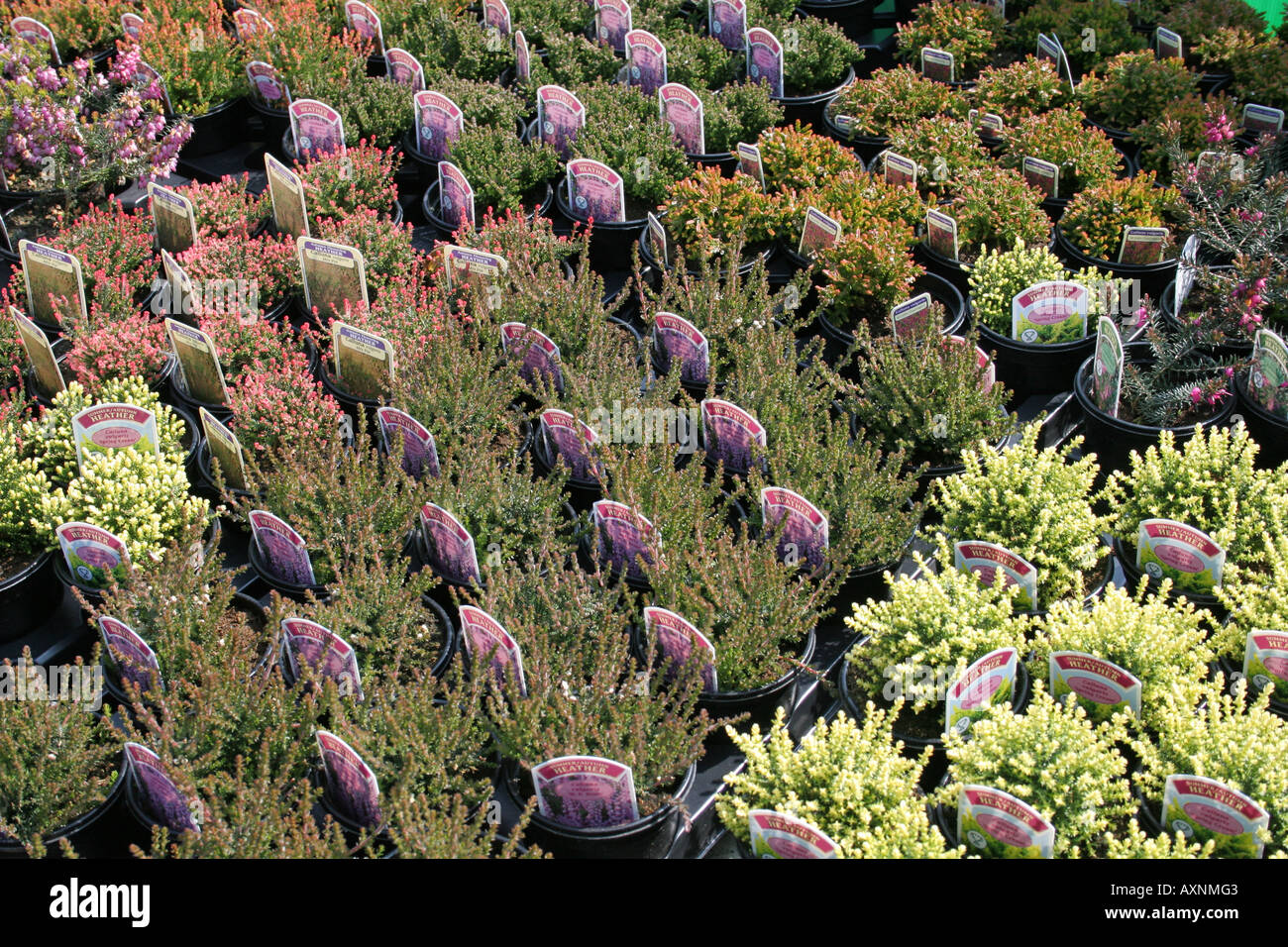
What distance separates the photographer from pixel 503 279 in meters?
4.62

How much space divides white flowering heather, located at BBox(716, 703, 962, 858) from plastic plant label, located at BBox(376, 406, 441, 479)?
150cm

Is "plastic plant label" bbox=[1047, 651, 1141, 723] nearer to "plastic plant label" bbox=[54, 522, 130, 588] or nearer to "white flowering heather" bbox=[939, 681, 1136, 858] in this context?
"white flowering heather" bbox=[939, 681, 1136, 858]

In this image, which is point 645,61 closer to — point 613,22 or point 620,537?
point 613,22

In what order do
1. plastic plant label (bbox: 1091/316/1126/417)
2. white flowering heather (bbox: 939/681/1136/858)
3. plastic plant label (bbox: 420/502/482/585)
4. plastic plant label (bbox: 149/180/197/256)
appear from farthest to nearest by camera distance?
plastic plant label (bbox: 149/180/197/256), plastic plant label (bbox: 1091/316/1126/417), plastic plant label (bbox: 420/502/482/585), white flowering heather (bbox: 939/681/1136/858)

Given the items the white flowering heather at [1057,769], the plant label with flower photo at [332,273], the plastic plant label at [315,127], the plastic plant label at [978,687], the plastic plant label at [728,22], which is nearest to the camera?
the white flowering heather at [1057,769]

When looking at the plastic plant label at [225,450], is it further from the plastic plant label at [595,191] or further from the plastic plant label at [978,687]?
the plastic plant label at [978,687]

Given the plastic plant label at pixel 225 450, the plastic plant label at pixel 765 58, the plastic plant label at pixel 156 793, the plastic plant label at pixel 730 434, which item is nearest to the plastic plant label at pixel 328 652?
the plastic plant label at pixel 156 793

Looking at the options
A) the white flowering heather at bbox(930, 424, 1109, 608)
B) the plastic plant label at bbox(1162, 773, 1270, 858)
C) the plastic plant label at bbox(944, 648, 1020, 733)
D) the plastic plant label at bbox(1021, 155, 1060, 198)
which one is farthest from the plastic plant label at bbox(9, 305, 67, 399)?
the plastic plant label at bbox(1021, 155, 1060, 198)

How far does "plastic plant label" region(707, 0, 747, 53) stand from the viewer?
6.36 meters

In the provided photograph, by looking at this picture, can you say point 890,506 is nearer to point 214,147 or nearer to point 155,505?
point 155,505

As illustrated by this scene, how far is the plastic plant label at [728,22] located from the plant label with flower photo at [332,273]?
2.61 metres

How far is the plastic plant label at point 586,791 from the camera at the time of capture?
2.93 meters

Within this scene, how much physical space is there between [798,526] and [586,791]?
108 cm

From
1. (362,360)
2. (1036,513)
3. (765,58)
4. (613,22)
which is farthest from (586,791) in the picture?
(613,22)
